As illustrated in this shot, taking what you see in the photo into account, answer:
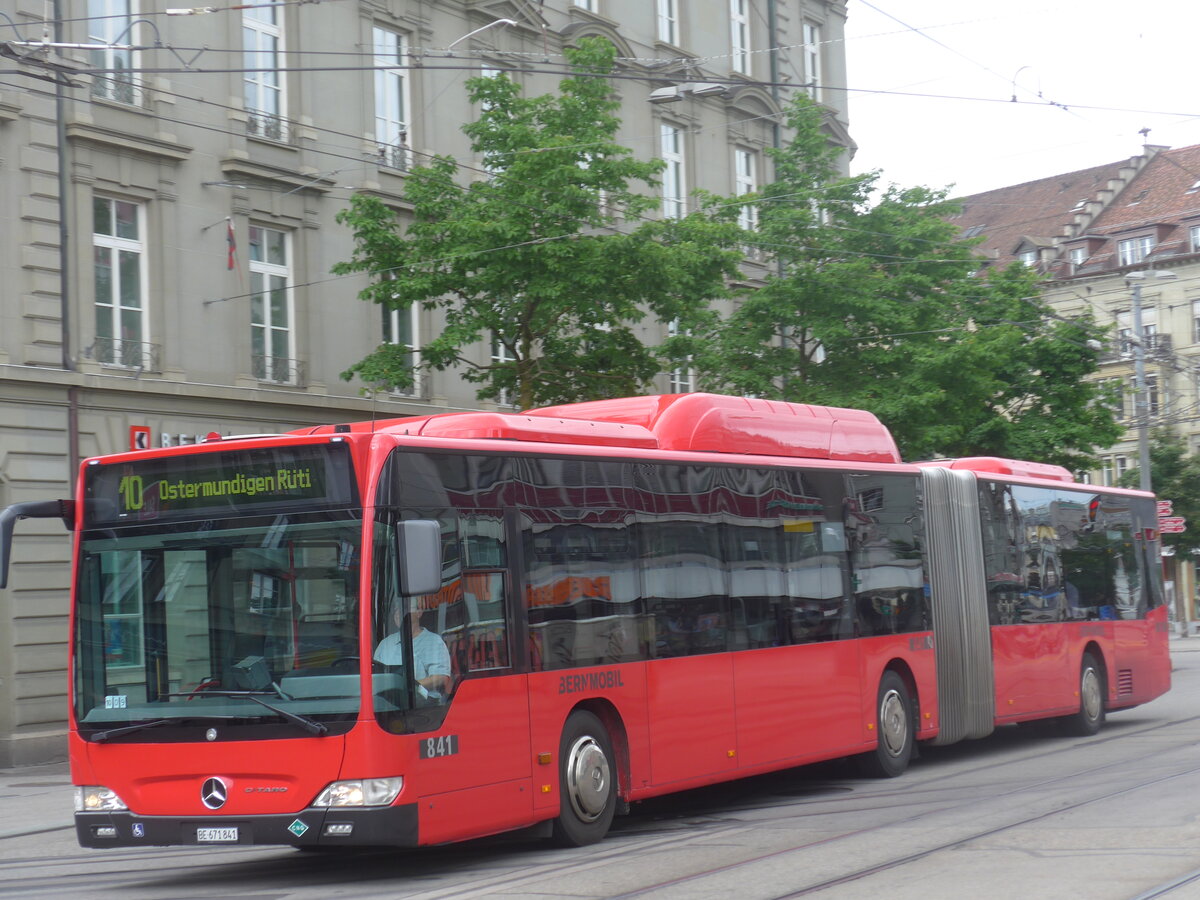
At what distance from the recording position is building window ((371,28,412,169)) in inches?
994

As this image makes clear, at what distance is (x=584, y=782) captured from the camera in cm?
1057

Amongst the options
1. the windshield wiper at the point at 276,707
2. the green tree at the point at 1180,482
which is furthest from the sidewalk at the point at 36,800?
the green tree at the point at 1180,482

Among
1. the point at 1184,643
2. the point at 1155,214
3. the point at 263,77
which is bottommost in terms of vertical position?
the point at 1184,643

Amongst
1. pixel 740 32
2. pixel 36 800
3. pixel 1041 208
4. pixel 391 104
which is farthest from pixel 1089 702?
pixel 1041 208

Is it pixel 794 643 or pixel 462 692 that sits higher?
pixel 794 643

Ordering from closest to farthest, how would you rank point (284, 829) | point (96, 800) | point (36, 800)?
point (284, 829)
point (96, 800)
point (36, 800)

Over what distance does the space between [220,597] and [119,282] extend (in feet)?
41.8

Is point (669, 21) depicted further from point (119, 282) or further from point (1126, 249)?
point (1126, 249)

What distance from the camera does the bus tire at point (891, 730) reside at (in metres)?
14.6

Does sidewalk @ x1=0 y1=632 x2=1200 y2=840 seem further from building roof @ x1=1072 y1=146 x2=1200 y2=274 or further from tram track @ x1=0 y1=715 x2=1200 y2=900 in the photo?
building roof @ x1=1072 y1=146 x2=1200 y2=274

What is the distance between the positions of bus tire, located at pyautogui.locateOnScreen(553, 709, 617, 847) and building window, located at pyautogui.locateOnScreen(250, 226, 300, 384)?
13.4 meters

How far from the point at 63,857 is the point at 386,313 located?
14.3 metres

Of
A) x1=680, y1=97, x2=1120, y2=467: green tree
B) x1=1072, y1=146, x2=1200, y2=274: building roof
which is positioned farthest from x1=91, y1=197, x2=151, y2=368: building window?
x1=1072, y1=146, x2=1200, y2=274: building roof

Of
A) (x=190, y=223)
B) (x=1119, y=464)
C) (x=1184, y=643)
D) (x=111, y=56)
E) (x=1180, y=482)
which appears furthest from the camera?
(x=1119, y=464)
